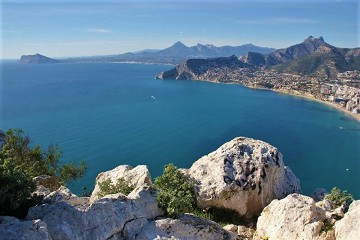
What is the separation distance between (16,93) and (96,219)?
161 m

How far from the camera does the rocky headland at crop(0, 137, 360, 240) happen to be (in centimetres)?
1213

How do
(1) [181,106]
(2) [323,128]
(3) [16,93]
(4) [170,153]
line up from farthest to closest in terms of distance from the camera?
(3) [16,93], (1) [181,106], (2) [323,128], (4) [170,153]

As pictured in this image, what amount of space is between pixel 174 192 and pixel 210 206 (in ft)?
17.2

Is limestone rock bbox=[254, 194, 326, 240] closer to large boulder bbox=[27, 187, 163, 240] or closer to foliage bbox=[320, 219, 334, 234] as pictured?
foliage bbox=[320, 219, 334, 234]

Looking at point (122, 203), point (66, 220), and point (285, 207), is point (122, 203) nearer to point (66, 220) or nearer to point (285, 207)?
point (66, 220)

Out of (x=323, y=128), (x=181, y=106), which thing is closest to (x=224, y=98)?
(x=181, y=106)

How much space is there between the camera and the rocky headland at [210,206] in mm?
12133

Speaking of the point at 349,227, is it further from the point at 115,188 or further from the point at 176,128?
the point at 176,128

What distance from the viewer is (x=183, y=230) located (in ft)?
47.0

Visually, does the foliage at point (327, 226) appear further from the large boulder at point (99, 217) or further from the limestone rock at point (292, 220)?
the large boulder at point (99, 217)

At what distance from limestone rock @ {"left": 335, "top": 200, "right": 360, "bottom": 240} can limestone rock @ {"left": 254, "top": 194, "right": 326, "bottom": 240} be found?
0.81 metres

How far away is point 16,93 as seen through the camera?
156250 mm

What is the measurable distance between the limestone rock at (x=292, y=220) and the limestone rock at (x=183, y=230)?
3.05 meters

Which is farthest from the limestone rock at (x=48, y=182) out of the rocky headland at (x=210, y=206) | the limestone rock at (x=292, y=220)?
the limestone rock at (x=292, y=220)
